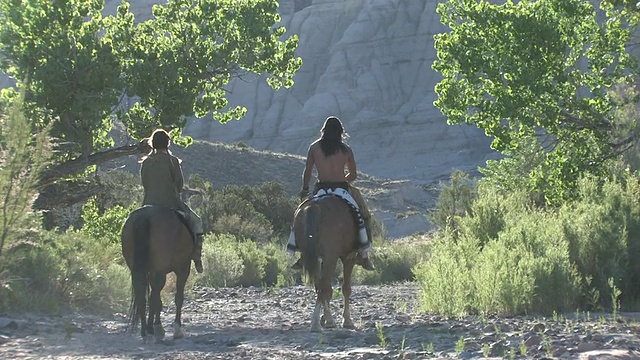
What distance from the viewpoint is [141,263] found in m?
12.5

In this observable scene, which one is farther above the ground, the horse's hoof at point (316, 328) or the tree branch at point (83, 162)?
the tree branch at point (83, 162)

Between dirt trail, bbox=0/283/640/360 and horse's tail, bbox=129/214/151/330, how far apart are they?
52cm

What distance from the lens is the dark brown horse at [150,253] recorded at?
12.6 m

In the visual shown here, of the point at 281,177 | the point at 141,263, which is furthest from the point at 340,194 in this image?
the point at 281,177

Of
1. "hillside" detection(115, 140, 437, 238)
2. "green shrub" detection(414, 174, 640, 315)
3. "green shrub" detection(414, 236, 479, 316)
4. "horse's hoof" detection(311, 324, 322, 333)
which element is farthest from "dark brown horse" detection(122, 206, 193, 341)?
"hillside" detection(115, 140, 437, 238)

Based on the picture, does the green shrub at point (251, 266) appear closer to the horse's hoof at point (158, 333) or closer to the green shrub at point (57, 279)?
the green shrub at point (57, 279)

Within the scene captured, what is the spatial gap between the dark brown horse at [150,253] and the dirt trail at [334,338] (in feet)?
1.25

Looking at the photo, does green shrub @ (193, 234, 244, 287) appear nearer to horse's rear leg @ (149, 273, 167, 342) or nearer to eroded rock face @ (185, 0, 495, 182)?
horse's rear leg @ (149, 273, 167, 342)

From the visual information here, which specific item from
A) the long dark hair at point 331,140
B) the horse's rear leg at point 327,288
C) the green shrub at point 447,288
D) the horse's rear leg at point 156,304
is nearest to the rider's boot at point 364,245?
the horse's rear leg at point 327,288

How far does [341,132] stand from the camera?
46.3 feet

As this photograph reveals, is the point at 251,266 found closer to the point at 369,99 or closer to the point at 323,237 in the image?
the point at 323,237

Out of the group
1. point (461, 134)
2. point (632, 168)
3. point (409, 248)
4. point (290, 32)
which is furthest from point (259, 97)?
point (632, 168)

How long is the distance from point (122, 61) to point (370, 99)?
8644 centimetres

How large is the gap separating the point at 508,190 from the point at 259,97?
91.1 m
